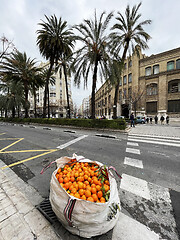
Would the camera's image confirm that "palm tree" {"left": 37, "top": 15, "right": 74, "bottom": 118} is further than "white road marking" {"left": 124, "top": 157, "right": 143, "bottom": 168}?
Yes

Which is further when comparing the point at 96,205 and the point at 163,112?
the point at 163,112

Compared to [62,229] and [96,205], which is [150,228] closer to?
[96,205]

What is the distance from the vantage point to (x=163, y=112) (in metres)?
24.3

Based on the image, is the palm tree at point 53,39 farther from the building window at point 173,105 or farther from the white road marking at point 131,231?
the building window at point 173,105

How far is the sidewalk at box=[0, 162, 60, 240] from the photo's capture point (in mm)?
1416

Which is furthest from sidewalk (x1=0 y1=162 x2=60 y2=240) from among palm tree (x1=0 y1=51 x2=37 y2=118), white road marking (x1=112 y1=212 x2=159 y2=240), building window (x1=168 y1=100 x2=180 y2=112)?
building window (x1=168 y1=100 x2=180 y2=112)

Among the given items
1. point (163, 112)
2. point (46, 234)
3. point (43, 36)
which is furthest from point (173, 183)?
point (163, 112)

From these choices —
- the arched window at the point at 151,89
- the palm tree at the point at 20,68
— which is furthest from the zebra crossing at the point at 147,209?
the arched window at the point at 151,89

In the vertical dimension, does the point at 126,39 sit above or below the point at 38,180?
above

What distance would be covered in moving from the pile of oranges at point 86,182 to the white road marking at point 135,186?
1.09 m

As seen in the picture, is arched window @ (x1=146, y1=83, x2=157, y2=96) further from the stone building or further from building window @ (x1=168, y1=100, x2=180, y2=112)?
building window @ (x1=168, y1=100, x2=180, y2=112)

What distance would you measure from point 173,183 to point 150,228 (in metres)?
1.66

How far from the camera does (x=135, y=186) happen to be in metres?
2.48

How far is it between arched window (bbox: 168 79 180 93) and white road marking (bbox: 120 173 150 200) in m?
29.6
